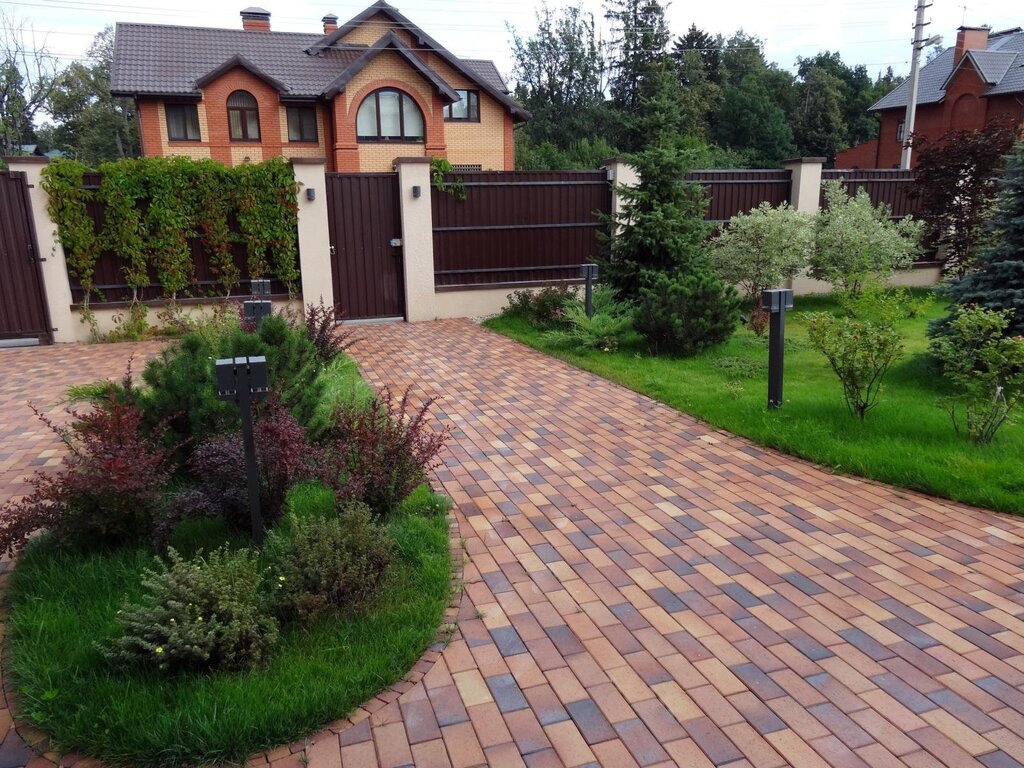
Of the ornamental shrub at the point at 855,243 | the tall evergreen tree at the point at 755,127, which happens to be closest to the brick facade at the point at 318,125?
→ the ornamental shrub at the point at 855,243

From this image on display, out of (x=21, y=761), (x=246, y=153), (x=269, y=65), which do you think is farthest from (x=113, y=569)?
(x=269, y=65)

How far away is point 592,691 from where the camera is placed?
2.83 meters

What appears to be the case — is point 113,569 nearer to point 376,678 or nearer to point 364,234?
point 376,678

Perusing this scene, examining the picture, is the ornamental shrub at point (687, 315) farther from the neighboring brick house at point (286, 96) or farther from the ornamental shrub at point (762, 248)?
the neighboring brick house at point (286, 96)

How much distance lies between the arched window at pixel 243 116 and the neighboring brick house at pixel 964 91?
24666 millimetres

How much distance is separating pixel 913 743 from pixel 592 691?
43.6 inches

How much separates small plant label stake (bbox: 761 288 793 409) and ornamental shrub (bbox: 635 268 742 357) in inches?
78.4

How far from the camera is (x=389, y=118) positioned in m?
25.2

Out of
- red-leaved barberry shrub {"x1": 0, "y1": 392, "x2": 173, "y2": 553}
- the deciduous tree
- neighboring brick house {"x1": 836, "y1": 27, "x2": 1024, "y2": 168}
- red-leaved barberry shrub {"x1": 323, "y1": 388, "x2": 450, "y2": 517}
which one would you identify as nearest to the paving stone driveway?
red-leaved barberry shrub {"x1": 323, "y1": 388, "x2": 450, "y2": 517}

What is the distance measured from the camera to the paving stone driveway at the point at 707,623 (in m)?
2.56

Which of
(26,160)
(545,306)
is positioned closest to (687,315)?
(545,306)

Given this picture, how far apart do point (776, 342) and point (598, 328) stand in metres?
2.97

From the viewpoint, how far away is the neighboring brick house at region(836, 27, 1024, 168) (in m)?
29.1

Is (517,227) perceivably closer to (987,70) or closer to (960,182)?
(960,182)
